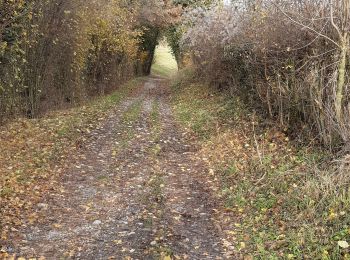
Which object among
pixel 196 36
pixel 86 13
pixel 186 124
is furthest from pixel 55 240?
pixel 196 36

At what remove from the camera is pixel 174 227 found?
6.18 metres

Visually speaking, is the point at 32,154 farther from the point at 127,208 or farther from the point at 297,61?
the point at 297,61

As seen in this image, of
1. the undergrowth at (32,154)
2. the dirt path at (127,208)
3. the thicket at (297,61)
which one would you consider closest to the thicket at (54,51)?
the undergrowth at (32,154)

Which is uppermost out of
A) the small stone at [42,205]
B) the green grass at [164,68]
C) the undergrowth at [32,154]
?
the green grass at [164,68]

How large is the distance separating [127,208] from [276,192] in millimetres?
2671

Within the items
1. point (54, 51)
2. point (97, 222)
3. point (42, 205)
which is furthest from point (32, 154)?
point (54, 51)

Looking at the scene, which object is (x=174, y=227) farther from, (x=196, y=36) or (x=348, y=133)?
(x=196, y=36)

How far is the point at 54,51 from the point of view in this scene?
1375 cm

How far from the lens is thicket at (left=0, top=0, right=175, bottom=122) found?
419 inches

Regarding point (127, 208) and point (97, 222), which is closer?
point (97, 222)

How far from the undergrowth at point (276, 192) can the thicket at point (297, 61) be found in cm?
56

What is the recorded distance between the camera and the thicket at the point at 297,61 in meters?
7.66

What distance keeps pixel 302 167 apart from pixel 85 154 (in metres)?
5.22

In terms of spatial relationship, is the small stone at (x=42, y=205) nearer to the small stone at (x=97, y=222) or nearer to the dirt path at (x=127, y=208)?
the dirt path at (x=127, y=208)
